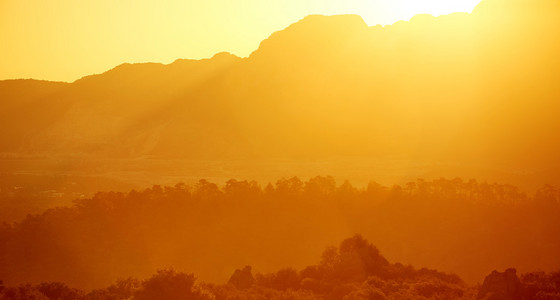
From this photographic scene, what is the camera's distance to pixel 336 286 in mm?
16578

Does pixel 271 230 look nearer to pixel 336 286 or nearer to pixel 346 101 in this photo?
pixel 336 286

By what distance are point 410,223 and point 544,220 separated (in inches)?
264

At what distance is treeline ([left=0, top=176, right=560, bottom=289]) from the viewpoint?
26953mm

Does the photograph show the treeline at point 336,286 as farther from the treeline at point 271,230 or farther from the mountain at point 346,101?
the mountain at point 346,101

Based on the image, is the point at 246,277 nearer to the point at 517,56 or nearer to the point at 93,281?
the point at 93,281

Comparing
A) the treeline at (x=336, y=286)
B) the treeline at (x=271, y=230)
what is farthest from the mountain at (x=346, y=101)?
the treeline at (x=336, y=286)

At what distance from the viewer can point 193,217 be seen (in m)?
32.2

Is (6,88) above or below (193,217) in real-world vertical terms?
above

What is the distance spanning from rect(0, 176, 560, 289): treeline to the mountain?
4812 cm

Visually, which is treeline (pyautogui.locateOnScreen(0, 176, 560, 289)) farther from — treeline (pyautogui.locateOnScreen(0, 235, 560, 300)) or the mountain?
the mountain

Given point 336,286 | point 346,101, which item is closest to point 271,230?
point 336,286

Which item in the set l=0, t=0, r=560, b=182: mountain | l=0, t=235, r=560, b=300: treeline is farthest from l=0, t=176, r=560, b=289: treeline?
l=0, t=0, r=560, b=182: mountain

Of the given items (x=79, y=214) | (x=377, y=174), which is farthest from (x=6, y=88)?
(x=79, y=214)

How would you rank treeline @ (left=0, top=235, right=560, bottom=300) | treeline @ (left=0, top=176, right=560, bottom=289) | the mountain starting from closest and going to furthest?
treeline @ (left=0, top=235, right=560, bottom=300), treeline @ (left=0, top=176, right=560, bottom=289), the mountain
